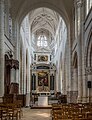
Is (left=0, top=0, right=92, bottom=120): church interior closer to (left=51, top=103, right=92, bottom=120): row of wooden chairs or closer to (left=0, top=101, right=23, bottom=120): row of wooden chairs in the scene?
(left=0, top=101, right=23, bottom=120): row of wooden chairs

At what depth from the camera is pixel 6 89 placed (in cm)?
2234

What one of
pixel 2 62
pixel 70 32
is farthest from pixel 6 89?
pixel 70 32

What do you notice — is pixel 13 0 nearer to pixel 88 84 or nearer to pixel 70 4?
pixel 70 4

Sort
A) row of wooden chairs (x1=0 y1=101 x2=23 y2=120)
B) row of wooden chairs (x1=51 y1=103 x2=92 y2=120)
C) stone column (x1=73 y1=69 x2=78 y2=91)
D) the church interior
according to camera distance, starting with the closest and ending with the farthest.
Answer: row of wooden chairs (x1=51 y1=103 x2=92 y2=120), row of wooden chairs (x1=0 y1=101 x2=23 y2=120), the church interior, stone column (x1=73 y1=69 x2=78 y2=91)

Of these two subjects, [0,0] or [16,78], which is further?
[16,78]

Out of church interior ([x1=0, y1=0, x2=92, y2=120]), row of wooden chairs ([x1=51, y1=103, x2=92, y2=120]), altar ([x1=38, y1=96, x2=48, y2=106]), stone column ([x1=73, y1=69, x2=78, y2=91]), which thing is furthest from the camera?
stone column ([x1=73, y1=69, x2=78, y2=91])

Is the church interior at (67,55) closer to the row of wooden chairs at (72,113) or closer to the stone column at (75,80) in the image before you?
the stone column at (75,80)

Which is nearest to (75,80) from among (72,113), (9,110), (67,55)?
(67,55)

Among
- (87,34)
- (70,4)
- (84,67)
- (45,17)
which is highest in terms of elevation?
(45,17)

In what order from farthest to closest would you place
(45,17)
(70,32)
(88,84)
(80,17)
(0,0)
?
(45,17) < (70,32) < (80,17) < (0,0) < (88,84)

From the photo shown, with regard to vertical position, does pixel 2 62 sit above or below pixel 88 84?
above

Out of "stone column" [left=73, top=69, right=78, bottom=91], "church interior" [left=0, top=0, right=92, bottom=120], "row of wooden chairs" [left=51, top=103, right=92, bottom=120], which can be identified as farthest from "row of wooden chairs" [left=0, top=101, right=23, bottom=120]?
"stone column" [left=73, top=69, right=78, bottom=91]

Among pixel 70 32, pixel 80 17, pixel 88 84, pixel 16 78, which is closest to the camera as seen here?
pixel 88 84

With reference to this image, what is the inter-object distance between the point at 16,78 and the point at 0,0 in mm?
9306
